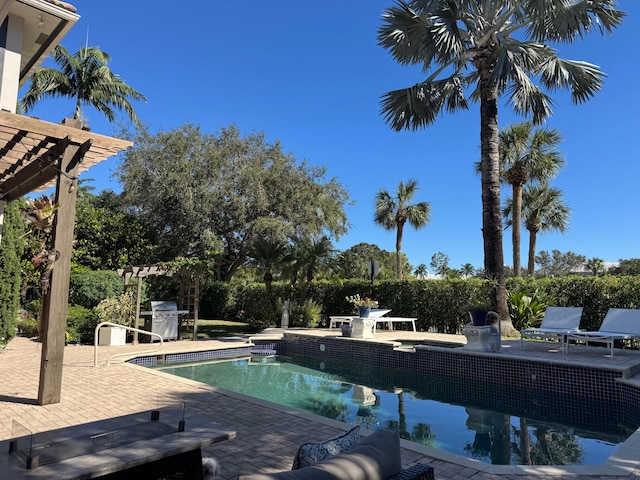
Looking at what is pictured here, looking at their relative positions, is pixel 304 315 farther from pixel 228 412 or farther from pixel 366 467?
pixel 366 467

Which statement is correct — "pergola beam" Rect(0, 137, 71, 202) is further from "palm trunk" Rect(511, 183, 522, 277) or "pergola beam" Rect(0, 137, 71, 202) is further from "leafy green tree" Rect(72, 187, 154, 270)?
"palm trunk" Rect(511, 183, 522, 277)

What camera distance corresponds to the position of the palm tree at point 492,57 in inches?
457

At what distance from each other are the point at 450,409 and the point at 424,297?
8.34 meters

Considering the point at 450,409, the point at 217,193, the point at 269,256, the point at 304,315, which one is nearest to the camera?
the point at 450,409

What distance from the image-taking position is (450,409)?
22.5 ft

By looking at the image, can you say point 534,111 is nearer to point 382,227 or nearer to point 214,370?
point 214,370

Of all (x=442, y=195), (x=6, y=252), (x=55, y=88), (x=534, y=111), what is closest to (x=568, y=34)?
(x=534, y=111)

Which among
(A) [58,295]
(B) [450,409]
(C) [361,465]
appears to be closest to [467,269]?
(B) [450,409]

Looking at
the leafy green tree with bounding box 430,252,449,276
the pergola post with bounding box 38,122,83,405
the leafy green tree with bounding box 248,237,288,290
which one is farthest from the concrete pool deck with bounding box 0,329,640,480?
the leafy green tree with bounding box 430,252,449,276

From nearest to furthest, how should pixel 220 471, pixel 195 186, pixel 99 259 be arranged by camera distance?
pixel 220 471, pixel 99 259, pixel 195 186

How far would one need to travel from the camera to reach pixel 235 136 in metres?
21.4

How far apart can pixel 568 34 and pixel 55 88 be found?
20015 millimetres

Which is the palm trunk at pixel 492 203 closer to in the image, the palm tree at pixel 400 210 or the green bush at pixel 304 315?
the green bush at pixel 304 315

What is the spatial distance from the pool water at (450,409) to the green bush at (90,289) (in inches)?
213
